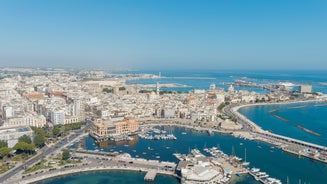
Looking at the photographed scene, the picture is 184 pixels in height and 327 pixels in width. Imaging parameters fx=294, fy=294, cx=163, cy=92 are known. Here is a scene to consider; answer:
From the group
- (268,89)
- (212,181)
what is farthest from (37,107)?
(268,89)

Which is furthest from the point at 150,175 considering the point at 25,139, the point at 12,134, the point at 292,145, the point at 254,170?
the point at 292,145

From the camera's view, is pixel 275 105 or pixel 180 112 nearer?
pixel 180 112

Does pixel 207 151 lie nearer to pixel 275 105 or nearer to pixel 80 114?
pixel 80 114

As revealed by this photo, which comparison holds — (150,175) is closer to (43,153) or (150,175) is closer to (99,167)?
(99,167)

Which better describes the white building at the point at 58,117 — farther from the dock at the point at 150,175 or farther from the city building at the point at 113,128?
the dock at the point at 150,175

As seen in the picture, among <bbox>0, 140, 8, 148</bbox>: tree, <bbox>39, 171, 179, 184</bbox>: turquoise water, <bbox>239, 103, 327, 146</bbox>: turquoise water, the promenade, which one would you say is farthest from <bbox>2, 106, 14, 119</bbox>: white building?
<bbox>239, 103, 327, 146</bbox>: turquoise water

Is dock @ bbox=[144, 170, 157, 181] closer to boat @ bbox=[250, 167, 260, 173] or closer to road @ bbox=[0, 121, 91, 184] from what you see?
boat @ bbox=[250, 167, 260, 173]

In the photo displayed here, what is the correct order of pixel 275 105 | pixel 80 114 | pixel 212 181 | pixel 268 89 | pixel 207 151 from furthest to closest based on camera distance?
pixel 268 89, pixel 275 105, pixel 80 114, pixel 207 151, pixel 212 181
